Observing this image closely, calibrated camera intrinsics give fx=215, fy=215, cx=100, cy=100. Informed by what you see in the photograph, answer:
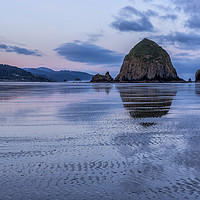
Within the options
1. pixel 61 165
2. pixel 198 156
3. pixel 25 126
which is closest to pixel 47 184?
pixel 61 165

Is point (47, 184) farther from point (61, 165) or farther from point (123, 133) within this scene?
point (123, 133)

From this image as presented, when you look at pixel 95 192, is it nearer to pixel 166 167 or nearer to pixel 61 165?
pixel 61 165

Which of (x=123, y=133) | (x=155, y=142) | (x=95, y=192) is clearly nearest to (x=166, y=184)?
(x=95, y=192)

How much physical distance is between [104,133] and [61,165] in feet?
17.5

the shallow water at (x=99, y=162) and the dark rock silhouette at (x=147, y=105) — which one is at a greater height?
the dark rock silhouette at (x=147, y=105)

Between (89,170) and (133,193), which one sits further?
(89,170)

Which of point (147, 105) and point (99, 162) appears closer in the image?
point (99, 162)

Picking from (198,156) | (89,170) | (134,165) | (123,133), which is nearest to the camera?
(89,170)

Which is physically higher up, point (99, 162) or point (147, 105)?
point (147, 105)

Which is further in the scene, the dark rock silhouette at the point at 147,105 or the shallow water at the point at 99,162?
the dark rock silhouette at the point at 147,105

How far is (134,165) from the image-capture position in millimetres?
8188

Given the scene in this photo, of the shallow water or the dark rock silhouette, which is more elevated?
the dark rock silhouette

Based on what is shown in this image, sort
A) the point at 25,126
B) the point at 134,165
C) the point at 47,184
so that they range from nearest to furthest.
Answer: the point at 47,184, the point at 134,165, the point at 25,126

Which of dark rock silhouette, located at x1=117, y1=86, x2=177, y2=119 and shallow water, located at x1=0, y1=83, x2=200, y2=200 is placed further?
dark rock silhouette, located at x1=117, y1=86, x2=177, y2=119
